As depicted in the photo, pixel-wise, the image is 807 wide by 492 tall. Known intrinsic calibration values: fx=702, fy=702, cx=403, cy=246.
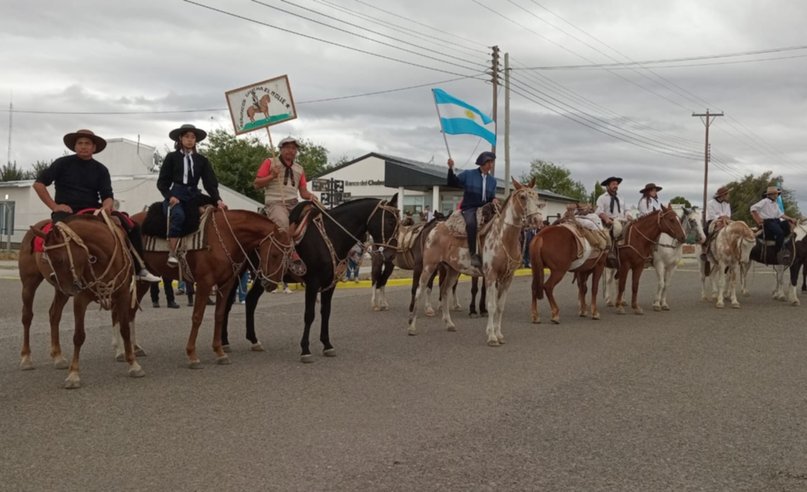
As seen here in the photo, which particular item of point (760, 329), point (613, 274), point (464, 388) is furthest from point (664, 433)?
point (613, 274)

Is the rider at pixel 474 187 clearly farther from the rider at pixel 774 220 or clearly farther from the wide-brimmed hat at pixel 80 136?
the rider at pixel 774 220

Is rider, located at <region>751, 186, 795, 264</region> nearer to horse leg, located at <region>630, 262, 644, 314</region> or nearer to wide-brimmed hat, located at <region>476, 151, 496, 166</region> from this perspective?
horse leg, located at <region>630, 262, 644, 314</region>

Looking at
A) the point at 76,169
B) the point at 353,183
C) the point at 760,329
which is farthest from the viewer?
the point at 353,183

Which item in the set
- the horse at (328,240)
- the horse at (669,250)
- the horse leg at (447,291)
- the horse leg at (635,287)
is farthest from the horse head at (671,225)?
the horse at (328,240)

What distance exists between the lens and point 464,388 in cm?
757

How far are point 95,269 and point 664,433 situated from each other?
228 inches

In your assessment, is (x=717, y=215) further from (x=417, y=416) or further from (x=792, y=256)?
(x=417, y=416)

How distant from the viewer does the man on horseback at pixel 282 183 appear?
31.4 feet

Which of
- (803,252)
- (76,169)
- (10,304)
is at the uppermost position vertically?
(76,169)

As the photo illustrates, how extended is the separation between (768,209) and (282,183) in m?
13.3

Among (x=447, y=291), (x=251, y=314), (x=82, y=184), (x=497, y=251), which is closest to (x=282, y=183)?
(x=251, y=314)

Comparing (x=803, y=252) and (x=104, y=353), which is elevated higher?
(x=803, y=252)

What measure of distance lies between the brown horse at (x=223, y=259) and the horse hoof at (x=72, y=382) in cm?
146

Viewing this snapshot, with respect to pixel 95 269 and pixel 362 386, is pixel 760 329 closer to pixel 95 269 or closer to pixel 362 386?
pixel 362 386
